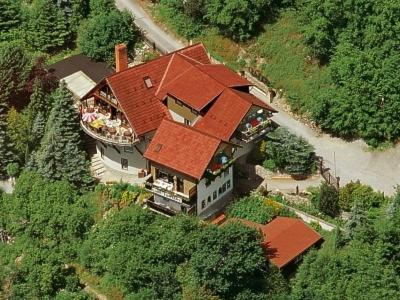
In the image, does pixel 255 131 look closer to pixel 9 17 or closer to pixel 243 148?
pixel 243 148

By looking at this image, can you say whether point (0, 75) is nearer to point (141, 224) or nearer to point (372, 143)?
point (141, 224)

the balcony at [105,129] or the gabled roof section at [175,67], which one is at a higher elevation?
the gabled roof section at [175,67]

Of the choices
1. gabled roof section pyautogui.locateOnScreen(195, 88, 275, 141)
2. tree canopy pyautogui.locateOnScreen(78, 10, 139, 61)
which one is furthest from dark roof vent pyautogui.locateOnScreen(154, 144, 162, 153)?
tree canopy pyautogui.locateOnScreen(78, 10, 139, 61)

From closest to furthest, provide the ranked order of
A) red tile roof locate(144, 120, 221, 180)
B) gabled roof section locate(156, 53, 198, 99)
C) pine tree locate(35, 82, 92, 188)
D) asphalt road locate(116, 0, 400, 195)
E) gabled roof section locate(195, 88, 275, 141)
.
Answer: red tile roof locate(144, 120, 221, 180) → gabled roof section locate(195, 88, 275, 141) → asphalt road locate(116, 0, 400, 195) → pine tree locate(35, 82, 92, 188) → gabled roof section locate(156, 53, 198, 99)

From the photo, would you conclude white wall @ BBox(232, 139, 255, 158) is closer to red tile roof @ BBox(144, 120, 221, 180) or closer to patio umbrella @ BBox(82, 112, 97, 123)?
red tile roof @ BBox(144, 120, 221, 180)

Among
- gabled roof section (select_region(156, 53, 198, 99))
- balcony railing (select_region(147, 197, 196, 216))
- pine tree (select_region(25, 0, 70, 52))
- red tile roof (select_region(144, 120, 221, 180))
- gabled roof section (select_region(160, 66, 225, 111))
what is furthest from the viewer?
pine tree (select_region(25, 0, 70, 52))

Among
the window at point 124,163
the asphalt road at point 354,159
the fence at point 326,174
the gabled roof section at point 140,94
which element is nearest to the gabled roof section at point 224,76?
the gabled roof section at point 140,94

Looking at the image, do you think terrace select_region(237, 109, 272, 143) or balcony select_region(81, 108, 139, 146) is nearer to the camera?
terrace select_region(237, 109, 272, 143)

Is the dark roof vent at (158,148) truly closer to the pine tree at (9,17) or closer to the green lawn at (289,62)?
the green lawn at (289,62)
